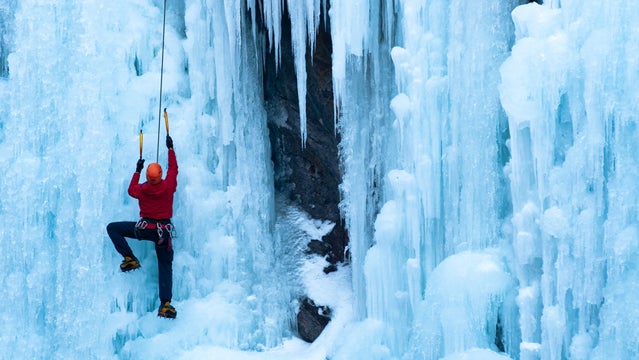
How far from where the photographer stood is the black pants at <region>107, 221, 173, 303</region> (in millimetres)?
7102

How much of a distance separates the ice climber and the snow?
10.4 inches

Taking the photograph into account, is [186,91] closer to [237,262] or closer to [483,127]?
[237,262]

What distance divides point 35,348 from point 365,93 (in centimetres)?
361

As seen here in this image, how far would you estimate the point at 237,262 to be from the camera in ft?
25.9


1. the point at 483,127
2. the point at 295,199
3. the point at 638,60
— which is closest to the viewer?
the point at 638,60

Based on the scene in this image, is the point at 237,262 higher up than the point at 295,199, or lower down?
lower down

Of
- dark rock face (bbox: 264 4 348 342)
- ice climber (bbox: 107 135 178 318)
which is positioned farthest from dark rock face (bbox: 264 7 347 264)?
ice climber (bbox: 107 135 178 318)

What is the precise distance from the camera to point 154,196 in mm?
7137

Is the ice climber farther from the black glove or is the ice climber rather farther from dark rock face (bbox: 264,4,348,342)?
dark rock face (bbox: 264,4,348,342)

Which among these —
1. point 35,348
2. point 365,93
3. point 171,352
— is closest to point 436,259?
point 365,93

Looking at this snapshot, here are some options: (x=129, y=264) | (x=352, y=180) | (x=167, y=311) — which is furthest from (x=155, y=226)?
(x=352, y=180)

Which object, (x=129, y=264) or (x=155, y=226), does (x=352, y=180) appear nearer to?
(x=155, y=226)

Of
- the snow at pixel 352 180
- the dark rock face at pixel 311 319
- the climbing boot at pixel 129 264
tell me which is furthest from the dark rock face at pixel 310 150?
the climbing boot at pixel 129 264

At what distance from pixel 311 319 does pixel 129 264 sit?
2.08 metres
